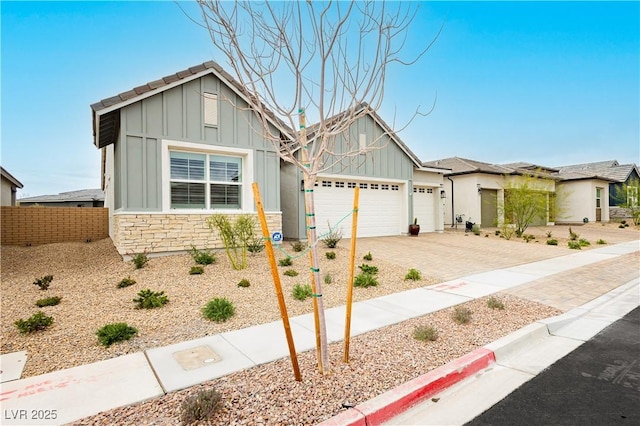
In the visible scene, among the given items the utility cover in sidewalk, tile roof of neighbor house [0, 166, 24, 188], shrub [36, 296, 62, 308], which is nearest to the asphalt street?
the utility cover in sidewalk

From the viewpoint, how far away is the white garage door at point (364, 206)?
550 inches

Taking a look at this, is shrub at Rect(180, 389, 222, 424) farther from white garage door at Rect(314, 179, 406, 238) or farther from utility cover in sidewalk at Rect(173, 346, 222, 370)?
white garage door at Rect(314, 179, 406, 238)

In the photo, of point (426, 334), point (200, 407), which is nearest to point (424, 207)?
point (426, 334)

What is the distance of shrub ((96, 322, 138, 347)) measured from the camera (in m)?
4.03

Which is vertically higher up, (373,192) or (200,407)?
(373,192)

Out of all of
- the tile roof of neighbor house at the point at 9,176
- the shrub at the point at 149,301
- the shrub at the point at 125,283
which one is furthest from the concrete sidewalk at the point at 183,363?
the tile roof of neighbor house at the point at 9,176

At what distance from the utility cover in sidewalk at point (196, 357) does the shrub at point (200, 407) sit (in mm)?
925

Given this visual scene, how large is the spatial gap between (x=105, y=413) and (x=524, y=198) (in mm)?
18516

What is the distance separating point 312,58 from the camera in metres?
3.39

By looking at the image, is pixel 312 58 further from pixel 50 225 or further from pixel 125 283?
pixel 50 225

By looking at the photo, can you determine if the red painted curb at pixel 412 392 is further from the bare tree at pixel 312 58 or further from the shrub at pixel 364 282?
the shrub at pixel 364 282

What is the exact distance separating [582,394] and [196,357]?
3999mm

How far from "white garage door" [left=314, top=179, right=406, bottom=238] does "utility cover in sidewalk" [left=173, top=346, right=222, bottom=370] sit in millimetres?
9766

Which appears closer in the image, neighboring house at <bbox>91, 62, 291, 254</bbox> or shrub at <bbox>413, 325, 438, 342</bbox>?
shrub at <bbox>413, 325, 438, 342</bbox>
